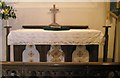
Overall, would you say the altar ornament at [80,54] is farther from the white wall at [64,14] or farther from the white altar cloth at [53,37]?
the white wall at [64,14]

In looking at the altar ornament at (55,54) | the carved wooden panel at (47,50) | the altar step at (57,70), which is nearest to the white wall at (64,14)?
the carved wooden panel at (47,50)

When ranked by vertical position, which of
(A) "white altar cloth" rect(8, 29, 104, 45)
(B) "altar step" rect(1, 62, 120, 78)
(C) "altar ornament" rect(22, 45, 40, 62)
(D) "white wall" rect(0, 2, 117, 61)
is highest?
(D) "white wall" rect(0, 2, 117, 61)

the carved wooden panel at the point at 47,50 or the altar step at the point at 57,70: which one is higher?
the altar step at the point at 57,70

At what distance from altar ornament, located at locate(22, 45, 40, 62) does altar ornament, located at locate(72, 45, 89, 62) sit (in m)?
0.55

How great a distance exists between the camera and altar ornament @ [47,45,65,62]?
11.0 ft

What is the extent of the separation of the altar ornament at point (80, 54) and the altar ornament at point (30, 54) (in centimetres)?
55

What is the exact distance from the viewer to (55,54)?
11.1 ft

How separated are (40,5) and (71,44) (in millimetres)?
1280

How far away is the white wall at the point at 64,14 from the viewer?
4.21 metres

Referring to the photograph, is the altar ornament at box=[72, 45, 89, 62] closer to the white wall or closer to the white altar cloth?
the white altar cloth

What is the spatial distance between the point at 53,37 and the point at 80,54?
50cm

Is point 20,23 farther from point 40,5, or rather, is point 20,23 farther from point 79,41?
point 79,41

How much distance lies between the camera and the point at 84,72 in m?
1.57

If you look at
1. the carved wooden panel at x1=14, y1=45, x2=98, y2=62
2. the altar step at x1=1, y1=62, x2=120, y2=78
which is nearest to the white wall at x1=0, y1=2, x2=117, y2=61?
the carved wooden panel at x1=14, y1=45, x2=98, y2=62
